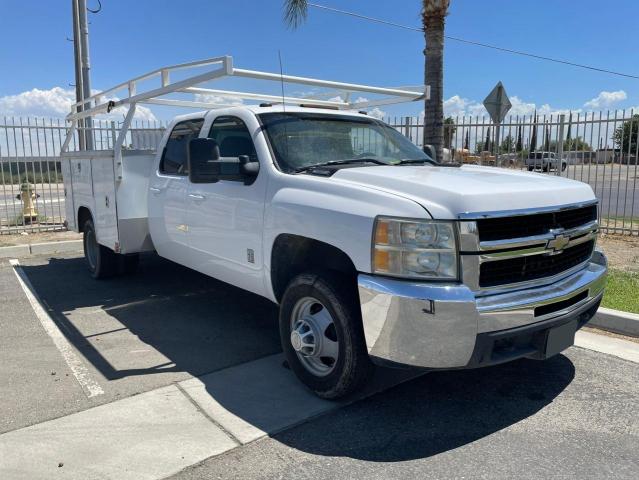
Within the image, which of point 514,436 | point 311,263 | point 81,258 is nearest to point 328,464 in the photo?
point 514,436

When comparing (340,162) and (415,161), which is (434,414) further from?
(415,161)

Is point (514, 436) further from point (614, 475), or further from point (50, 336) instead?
point (50, 336)

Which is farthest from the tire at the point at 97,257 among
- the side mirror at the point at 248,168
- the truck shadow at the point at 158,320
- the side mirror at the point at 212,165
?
the side mirror at the point at 248,168

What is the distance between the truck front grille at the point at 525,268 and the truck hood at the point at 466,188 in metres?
0.33

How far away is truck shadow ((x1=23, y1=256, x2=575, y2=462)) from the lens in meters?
3.43

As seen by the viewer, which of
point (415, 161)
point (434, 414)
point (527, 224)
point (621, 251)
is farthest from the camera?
point (621, 251)

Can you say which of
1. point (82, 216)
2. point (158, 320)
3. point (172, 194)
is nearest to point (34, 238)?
point (82, 216)

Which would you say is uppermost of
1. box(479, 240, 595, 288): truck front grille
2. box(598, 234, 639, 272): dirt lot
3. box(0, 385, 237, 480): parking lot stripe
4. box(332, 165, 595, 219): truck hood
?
box(332, 165, 595, 219): truck hood

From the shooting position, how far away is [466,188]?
3.35 metres

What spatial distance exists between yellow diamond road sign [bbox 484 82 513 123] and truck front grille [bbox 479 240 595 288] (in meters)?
Result: 7.71

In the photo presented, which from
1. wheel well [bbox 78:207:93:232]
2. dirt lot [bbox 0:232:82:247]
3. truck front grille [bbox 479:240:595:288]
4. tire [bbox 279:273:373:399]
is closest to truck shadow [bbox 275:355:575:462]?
tire [bbox 279:273:373:399]

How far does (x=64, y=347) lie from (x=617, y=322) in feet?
16.8

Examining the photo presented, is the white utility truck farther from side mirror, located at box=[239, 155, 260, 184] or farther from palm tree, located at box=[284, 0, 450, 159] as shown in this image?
palm tree, located at box=[284, 0, 450, 159]

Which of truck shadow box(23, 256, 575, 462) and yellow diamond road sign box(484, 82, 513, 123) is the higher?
yellow diamond road sign box(484, 82, 513, 123)
